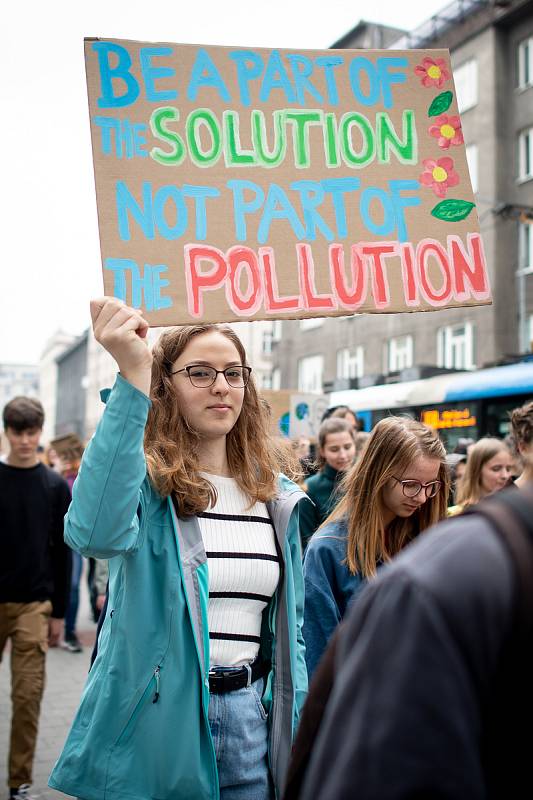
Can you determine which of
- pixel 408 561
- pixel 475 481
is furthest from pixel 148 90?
pixel 475 481

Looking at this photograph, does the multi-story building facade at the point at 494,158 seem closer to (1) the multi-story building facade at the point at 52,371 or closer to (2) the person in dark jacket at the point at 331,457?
(2) the person in dark jacket at the point at 331,457

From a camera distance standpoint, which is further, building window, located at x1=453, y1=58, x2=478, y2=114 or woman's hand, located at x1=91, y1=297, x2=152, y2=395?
building window, located at x1=453, y1=58, x2=478, y2=114

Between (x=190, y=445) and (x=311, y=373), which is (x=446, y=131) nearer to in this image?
(x=190, y=445)

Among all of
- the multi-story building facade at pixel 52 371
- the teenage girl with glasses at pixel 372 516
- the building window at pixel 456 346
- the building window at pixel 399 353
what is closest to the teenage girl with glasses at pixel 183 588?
the teenage girl with glasses at pixel 372 516

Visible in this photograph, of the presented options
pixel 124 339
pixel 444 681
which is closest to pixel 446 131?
pixel 124 339

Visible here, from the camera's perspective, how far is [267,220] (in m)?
2.52

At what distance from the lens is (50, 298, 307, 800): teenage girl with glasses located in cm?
197

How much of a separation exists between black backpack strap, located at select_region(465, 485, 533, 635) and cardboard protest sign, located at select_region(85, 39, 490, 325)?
156 centimetres

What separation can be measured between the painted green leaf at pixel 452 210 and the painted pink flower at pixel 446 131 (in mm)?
203

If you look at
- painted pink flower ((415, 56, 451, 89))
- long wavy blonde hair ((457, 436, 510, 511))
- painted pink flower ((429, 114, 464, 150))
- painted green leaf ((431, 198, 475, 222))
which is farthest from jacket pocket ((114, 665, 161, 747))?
long wavy blonde hair ((457, 436, 510, 511))

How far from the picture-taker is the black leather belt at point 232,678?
216cm

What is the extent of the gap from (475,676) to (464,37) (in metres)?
27.9

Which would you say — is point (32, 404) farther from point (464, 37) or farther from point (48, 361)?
point (48, 361)

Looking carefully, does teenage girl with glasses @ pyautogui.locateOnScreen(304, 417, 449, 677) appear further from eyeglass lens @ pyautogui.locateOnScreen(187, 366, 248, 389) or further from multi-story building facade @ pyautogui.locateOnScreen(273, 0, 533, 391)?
multi-story building facade @ pyautogui.locateOnScreen(273, 0, 533, 391)
